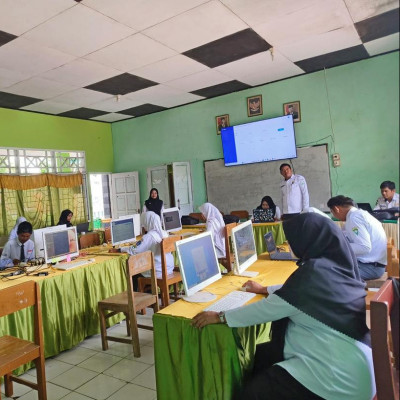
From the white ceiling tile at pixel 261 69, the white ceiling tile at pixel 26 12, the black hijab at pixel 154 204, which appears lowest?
the black hijab at pixel 154 204

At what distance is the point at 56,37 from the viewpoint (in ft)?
10.8

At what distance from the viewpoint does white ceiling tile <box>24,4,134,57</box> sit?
9.74 feet

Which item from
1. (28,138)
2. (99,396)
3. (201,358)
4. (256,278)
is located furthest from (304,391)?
(28,138)

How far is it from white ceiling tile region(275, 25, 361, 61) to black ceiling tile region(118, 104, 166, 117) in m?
2.77


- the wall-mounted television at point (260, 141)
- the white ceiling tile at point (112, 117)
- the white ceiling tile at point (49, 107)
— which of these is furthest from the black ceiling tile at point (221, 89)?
the white ceiling tile at point (49, 107)

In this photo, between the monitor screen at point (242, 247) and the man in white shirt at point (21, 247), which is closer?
the monitor screen at point (242, 247)

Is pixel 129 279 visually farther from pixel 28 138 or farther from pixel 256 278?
pixel 28 138

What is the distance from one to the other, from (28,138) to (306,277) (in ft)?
18.8

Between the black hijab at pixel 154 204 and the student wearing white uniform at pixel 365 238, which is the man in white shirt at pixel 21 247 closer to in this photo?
the black hijab at pixel 154 204

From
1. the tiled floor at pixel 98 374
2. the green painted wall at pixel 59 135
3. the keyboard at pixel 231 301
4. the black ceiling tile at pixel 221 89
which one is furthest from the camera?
the green painted wall at pixel 59 135

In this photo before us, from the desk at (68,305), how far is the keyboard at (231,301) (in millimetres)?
1640

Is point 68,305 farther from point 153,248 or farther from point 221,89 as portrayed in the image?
point 221,89

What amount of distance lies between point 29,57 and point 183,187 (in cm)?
333

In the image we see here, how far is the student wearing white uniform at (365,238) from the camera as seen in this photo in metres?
2.68
